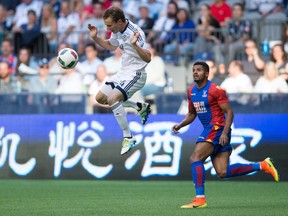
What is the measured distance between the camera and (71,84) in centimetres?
2131

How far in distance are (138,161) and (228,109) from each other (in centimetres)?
558

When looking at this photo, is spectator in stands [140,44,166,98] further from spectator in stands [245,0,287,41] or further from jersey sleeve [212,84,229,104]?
jersey sleeve [212,84,229,104]

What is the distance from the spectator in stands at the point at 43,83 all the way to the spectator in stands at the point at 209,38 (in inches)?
130

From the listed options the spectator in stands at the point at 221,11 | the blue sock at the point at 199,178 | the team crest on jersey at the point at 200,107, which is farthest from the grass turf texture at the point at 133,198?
the spectator in stands at the point at 221,11

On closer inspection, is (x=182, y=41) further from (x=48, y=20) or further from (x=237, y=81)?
(x=48, y=20)

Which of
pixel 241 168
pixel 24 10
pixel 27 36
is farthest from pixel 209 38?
pixel 241 168

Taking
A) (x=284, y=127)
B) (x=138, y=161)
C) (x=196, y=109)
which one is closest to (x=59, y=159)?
(x=138, y=161)

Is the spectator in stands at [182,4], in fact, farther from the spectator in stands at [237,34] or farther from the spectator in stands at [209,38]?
the spectator in stands at [237,34]

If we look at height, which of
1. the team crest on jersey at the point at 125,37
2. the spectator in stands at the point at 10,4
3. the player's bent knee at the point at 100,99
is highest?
the spectator in stands at the point at 10,4

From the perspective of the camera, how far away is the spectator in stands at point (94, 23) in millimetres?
22922

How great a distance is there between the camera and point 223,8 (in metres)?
22.7

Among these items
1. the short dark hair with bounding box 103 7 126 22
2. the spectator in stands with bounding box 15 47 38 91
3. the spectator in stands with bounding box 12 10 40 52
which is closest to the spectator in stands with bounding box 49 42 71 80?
the spectator in stands with bounding box 15 47 38 91

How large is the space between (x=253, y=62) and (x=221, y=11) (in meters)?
2.13

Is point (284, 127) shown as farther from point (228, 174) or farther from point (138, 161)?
point (228, 174)
